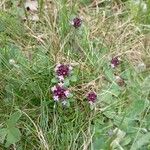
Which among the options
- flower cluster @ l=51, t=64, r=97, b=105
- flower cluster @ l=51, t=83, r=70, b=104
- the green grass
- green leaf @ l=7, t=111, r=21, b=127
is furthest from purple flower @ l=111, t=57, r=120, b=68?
green leaf @ l=7, t=111, r=21, b=127

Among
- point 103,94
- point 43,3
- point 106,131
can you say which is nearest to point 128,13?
point 43,3

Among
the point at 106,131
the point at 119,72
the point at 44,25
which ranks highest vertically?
the point at 44,25

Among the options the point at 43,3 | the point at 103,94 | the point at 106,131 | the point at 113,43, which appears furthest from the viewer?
the point at 43,3

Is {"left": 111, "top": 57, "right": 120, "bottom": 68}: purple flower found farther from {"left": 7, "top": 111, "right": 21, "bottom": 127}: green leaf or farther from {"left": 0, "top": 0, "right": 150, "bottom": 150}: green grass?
{"left": 7, "top": 111, "right": 21, "bottom": 127}: green leaf

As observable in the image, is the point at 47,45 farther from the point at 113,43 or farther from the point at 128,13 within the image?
the point at 128,13

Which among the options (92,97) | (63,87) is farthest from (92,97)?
(63,87)

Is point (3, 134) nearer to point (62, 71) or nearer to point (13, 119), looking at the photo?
point (13, 119)
